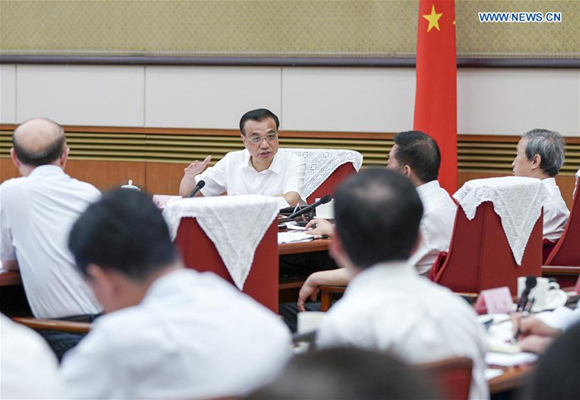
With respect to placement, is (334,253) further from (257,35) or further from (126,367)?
(257,35)

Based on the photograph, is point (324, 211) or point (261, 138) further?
point (261, 138)

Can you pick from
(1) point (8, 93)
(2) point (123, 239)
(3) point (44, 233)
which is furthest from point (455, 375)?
(1) point (8, 93)

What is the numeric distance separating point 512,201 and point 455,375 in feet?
7.87

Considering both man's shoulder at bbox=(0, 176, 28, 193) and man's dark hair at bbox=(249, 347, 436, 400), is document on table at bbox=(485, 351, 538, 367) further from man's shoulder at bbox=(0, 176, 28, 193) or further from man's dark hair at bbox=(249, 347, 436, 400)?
man's shoulder at bbox=(0, 176, 28, 193)

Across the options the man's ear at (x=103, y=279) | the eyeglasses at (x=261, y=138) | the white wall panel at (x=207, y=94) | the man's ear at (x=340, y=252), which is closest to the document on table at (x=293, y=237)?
the eyeglasses at (x=261, y=138)

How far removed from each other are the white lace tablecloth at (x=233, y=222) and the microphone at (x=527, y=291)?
3.37 ft

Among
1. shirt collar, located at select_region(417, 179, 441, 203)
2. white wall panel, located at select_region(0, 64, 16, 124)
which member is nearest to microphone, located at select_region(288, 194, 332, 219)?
shirt collar, located at select_region(417, 179, 441, 203)

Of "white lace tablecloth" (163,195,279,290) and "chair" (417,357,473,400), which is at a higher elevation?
"white lace tablecloth" (163,195,279,290)

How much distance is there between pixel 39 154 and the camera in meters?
3.56

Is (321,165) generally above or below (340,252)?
above

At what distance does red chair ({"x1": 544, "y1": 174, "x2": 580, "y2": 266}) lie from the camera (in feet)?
15.6

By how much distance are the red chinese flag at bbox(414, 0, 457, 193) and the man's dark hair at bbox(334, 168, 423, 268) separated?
185 inches

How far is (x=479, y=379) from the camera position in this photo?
6.39 ft

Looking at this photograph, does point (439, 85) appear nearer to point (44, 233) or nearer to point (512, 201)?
point (512, 201)
